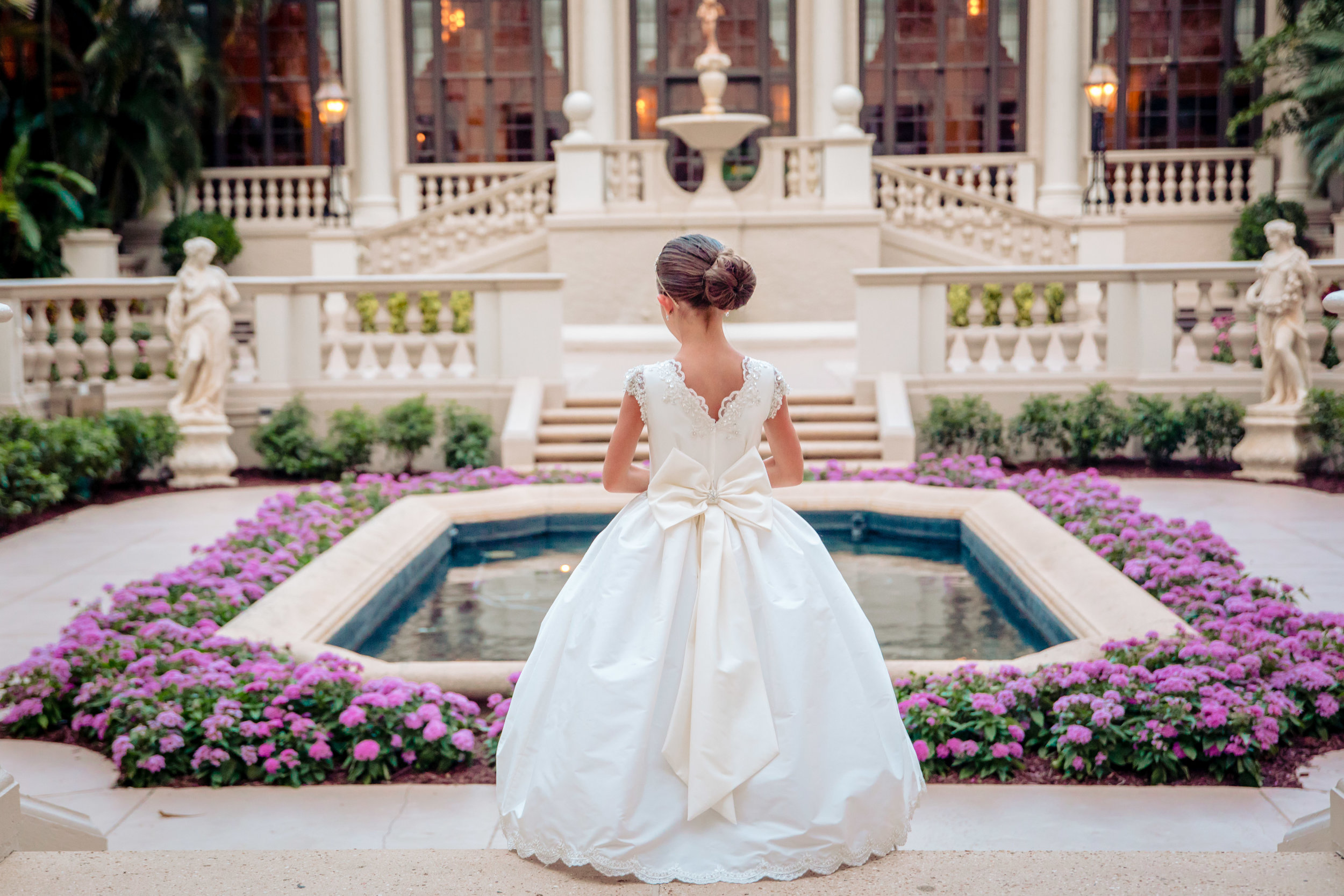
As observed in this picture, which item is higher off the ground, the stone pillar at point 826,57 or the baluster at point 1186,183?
the stone pillar at point 826,57

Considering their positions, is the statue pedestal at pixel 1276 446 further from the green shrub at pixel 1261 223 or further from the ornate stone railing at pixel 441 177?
the ornate stone railing at pixel 441 177

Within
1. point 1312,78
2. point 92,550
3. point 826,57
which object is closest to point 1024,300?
point 1312,78

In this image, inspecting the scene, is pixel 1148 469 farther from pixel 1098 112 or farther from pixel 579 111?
pixel 1098 112

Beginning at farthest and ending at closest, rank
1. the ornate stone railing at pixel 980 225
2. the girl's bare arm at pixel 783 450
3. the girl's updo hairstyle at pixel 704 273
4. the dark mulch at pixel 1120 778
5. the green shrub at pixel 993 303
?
1. the ornate stone railing at pixel 980 225
2. the green shrub at pixel 993 303
3. the dark mulch at pixel 1120 778
4. the girl's bare arm at pixel 783 450
5. the girl's updo hairstyle at pixel 704 273

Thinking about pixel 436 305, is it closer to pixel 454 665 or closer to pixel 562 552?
pixel 562 552

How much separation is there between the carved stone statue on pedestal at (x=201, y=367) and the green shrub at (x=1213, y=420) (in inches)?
296

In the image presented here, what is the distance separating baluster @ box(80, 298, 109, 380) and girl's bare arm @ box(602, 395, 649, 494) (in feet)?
29.6

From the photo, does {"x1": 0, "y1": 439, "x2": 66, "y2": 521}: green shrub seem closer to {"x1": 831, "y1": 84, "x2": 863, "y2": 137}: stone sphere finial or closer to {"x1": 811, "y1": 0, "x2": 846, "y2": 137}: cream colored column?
Result: {"x1": 831, "y1": 84, "x2": 863, "y2": 137}: stone sphere finial

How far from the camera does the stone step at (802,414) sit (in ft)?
37.0

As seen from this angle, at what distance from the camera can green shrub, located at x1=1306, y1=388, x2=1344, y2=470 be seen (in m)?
10.2

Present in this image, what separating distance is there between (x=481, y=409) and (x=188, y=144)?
9780 mm

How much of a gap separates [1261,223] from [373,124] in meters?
12.5

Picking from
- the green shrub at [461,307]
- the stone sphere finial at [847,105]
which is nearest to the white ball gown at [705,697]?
the green shrub at [461,307]

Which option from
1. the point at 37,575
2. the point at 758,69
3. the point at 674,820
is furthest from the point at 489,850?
the point at 758,69
